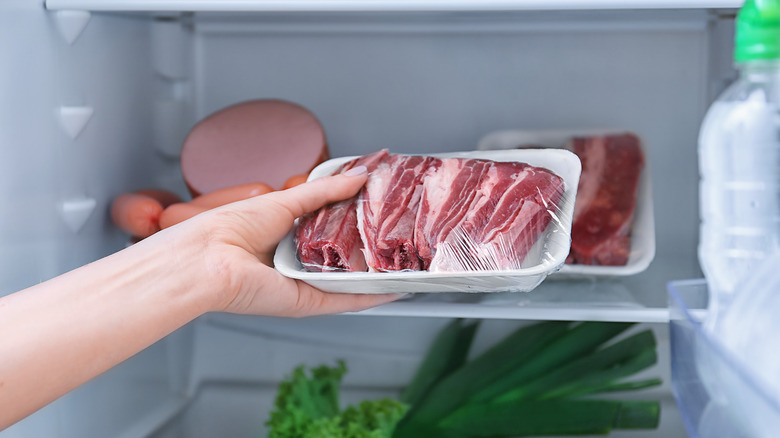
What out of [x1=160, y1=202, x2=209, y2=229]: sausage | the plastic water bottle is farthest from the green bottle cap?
[x1=160, y1=202, x2=209, y2=229]: sausage

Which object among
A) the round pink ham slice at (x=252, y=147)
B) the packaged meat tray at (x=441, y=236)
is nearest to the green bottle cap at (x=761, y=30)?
the packaged meat tray at (x=441, y=236)

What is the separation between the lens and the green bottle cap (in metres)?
0.67

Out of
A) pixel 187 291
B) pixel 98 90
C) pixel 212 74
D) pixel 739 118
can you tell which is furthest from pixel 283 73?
pixel 739 118

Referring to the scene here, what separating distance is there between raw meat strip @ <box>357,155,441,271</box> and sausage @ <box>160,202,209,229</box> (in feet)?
0.98

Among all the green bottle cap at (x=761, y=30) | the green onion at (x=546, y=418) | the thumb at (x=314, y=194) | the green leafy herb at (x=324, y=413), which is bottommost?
the green onion at (x=546, y=418)

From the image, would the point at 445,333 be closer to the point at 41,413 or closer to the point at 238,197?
the point at 238,197

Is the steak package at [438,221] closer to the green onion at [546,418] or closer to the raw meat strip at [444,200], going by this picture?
the raw meat strip at [444,200]

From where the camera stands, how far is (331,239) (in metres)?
0.85

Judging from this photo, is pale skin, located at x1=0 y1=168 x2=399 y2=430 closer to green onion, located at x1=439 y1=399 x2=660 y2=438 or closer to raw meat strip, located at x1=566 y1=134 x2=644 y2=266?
raw meat strip, located at x1=566 y1=134 x2=644 y2=266

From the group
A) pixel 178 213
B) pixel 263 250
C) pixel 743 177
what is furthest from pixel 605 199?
pixel 178 213

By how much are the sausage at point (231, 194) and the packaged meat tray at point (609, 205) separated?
17.9 inches

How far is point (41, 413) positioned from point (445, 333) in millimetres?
780

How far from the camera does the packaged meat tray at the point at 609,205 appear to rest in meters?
1.12

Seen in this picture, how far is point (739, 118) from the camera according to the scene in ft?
2.64
